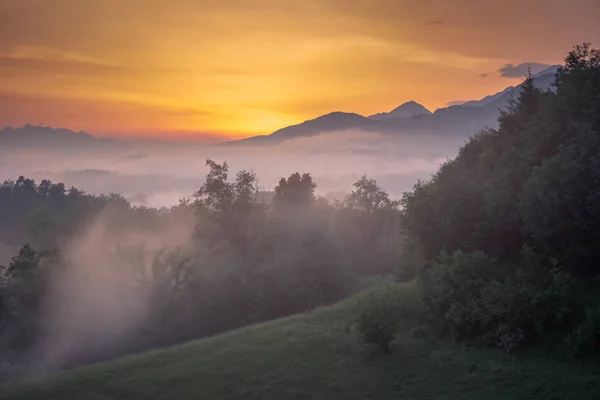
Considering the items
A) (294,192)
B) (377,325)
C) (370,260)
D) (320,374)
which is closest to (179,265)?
(320,374)

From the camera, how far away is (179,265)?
58656 mm

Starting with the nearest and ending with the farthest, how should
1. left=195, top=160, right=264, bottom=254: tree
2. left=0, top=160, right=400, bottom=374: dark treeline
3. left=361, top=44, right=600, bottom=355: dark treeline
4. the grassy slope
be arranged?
the grassy slope < left=361, top=44, right=600, bottom=355: dark treeline < left=0, top=160, right=400, bottom=374: dark treeline < left=195, top=160, right=264, bottom=254: tree

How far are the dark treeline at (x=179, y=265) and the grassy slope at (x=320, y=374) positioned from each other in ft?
55.2

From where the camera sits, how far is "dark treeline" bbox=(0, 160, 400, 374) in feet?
175

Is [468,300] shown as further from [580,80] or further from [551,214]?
[580,80]

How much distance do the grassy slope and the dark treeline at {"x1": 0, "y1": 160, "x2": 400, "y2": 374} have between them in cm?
1683

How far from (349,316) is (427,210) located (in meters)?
11.7

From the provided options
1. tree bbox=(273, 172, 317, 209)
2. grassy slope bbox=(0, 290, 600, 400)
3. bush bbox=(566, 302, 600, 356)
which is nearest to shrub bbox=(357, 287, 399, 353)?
grassy slope bbox=(0, 290, 600, 400)

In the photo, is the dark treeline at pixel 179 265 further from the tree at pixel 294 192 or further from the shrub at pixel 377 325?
the shrub at pixel 377 325

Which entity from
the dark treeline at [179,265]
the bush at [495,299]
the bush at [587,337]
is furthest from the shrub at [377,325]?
the dark treeline at [179,265]

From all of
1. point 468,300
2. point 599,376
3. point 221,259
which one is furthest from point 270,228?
point 599,376

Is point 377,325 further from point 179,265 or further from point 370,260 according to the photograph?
point 370,260

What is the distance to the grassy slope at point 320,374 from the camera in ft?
88.7

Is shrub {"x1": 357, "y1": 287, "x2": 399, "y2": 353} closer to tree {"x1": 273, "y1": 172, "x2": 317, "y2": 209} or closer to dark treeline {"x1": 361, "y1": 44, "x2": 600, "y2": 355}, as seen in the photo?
dark treeline {"x1": 361, "y1": 44, "x2": 600, "y2": 355}
